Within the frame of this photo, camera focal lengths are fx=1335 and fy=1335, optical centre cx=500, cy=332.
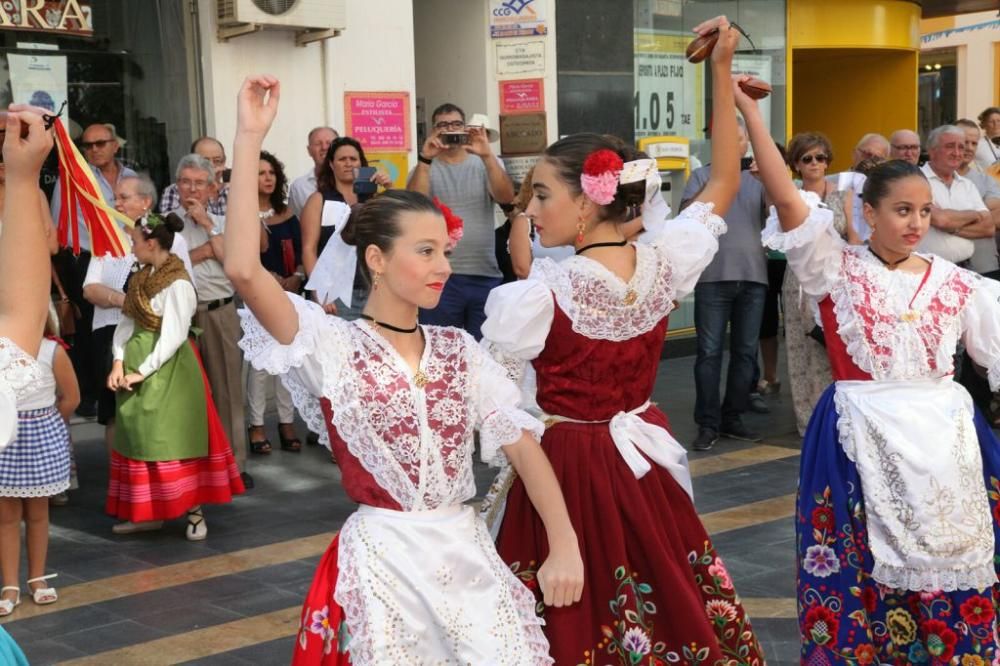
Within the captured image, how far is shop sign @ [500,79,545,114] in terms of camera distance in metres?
10.7

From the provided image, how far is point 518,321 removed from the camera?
3570 mm

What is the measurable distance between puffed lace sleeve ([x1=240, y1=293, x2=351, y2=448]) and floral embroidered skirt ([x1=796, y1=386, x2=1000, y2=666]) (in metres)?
1.69

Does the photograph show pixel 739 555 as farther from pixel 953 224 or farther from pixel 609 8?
pixel 609 8

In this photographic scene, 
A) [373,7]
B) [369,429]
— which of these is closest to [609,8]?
[373,7]

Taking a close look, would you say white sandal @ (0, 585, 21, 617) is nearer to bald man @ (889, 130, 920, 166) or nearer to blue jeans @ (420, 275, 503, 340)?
blue jeans @ (420, 275, 503, 340)

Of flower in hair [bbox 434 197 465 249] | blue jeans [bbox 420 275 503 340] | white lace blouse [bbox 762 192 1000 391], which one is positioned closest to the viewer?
flower in hair [bbox 434 197 465 249]

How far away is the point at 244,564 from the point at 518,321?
2.87 m

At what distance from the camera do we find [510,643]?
124 inches

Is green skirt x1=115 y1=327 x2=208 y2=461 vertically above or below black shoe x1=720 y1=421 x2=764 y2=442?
above

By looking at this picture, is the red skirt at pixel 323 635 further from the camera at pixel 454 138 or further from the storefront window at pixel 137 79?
the storefront window at pixel 137 79

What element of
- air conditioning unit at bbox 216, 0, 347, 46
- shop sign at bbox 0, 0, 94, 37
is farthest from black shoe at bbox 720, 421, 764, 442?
shop sign at bbox 0, 0, 94, 37

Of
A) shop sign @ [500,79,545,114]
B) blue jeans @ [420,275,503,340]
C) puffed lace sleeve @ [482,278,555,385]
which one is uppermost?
shop sign @ [500,79,545,114]

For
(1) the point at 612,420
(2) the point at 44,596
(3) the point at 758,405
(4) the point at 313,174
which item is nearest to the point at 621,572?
(1) the point at 612,420

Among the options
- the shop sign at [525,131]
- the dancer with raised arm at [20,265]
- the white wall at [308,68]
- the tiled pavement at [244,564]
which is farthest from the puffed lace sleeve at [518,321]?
the shop sign at [525,131]
